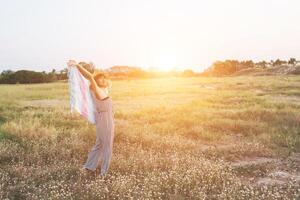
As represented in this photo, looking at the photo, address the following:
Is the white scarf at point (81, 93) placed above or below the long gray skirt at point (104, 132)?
above

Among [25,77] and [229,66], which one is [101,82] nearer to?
[25,77]

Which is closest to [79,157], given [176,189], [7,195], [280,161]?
[7,195]

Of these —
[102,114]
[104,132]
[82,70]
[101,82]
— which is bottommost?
[104,132]

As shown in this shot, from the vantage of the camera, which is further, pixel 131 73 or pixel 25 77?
pixel 131 73

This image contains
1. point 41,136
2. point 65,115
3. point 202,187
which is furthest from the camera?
point 65,115

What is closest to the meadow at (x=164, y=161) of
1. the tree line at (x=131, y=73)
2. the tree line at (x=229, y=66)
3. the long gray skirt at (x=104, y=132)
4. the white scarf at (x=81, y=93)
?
the long gray skirt at (x=104, y=132)

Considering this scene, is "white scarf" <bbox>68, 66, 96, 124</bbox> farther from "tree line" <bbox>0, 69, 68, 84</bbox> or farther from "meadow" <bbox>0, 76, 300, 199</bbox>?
"tree line" <bbox>0, 69, 68, 84</bbox>

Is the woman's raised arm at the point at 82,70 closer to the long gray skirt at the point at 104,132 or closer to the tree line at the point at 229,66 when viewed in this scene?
the long gray skirt at the point at 104,132

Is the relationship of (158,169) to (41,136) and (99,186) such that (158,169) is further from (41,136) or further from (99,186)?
(41,136)

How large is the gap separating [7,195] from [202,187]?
3.91 m

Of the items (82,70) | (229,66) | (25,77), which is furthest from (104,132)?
(229,66)

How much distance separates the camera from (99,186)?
25.2 ft

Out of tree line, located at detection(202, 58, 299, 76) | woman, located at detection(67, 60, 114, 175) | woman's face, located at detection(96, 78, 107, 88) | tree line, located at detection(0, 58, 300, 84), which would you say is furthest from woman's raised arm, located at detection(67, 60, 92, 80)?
tree line, located at detection(202, 58, 299, 76)

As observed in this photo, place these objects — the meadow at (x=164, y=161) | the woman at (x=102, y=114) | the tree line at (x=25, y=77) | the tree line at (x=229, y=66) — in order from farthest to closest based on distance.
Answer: the tree line at (x=229, y=66) → the tree line at (x=25, y=77) → the woman at (x=102, y=114) → the meadow at (x=164, y=161)
